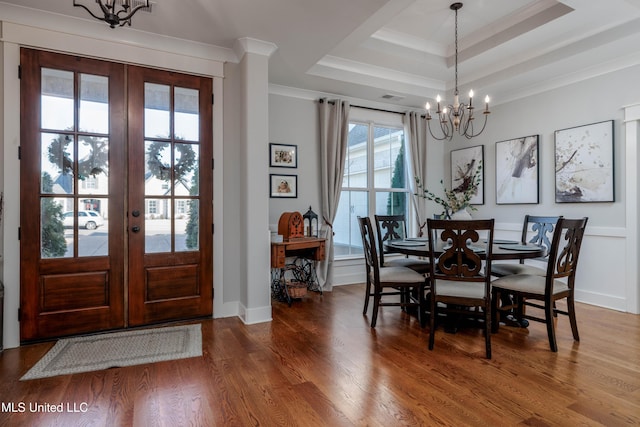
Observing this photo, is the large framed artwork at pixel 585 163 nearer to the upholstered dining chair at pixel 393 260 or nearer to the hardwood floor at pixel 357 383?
the hardwood floor at pixel 357 383

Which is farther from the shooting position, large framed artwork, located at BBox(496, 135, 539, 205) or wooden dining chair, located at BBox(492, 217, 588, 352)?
large framed artwork, located at BBox(496, 135, 539, 205)

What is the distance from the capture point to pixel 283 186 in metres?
4.57

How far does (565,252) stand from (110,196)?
398 centimetres

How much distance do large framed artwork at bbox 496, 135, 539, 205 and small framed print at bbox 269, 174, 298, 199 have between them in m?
2.97

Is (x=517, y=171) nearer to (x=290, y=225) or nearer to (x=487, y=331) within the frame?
(x=487, y=331)

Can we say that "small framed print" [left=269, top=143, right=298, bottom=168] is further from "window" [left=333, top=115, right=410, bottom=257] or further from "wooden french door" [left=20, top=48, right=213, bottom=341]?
Answer: "wooden french door" [left=20, top=48, right=213, bottom=341]

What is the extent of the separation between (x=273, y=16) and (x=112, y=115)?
1.71m

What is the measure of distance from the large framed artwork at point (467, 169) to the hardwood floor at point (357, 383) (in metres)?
2.58

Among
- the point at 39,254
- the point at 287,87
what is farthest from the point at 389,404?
the point at 287,87

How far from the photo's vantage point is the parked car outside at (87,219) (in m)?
2.98

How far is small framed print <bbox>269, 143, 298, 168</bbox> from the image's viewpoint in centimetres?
452

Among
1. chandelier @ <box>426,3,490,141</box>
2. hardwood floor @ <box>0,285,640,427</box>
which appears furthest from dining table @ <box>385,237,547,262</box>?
chandelier @ <box>426,3,490,141</box>

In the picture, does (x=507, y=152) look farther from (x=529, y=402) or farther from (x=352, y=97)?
(x=529, y=402)

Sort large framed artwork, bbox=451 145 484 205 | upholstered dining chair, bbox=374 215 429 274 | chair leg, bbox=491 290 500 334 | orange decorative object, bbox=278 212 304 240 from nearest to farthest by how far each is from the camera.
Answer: chair leg, bbox=491 290 500 334, upholstered dining chair, bbox=374 215 429 274, orange decorative object, bbox=278 212 304 240, large framed artwork, bbox=451 145 484 205
